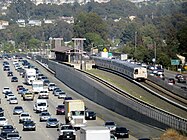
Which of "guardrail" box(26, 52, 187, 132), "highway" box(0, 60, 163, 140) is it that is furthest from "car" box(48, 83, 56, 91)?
"guardrail" box(26, 52, 187, 132)

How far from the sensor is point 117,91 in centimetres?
7238

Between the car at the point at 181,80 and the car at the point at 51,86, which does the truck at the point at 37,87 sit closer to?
the car at the point at 51,86

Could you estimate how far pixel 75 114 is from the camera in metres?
56.2

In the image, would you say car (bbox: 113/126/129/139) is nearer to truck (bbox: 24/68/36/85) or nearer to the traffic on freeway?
the traffic on freeway

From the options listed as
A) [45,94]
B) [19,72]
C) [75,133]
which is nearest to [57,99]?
[45,94]

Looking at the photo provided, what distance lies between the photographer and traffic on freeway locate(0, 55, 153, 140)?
4891 cm

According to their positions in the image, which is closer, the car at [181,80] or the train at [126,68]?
the train at [126,68]

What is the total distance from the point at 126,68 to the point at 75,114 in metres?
34.6

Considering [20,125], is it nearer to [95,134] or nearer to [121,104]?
[121,104]

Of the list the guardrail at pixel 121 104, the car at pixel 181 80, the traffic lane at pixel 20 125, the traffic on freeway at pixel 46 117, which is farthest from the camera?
the car at pixel 181 80

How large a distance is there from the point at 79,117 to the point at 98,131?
62.7ft

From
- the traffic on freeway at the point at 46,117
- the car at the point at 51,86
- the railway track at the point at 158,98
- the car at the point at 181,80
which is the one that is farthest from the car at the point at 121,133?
the car at the point at 51,86

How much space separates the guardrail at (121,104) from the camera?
165ft

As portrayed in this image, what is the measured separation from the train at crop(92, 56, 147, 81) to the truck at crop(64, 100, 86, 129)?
88.6 ft
